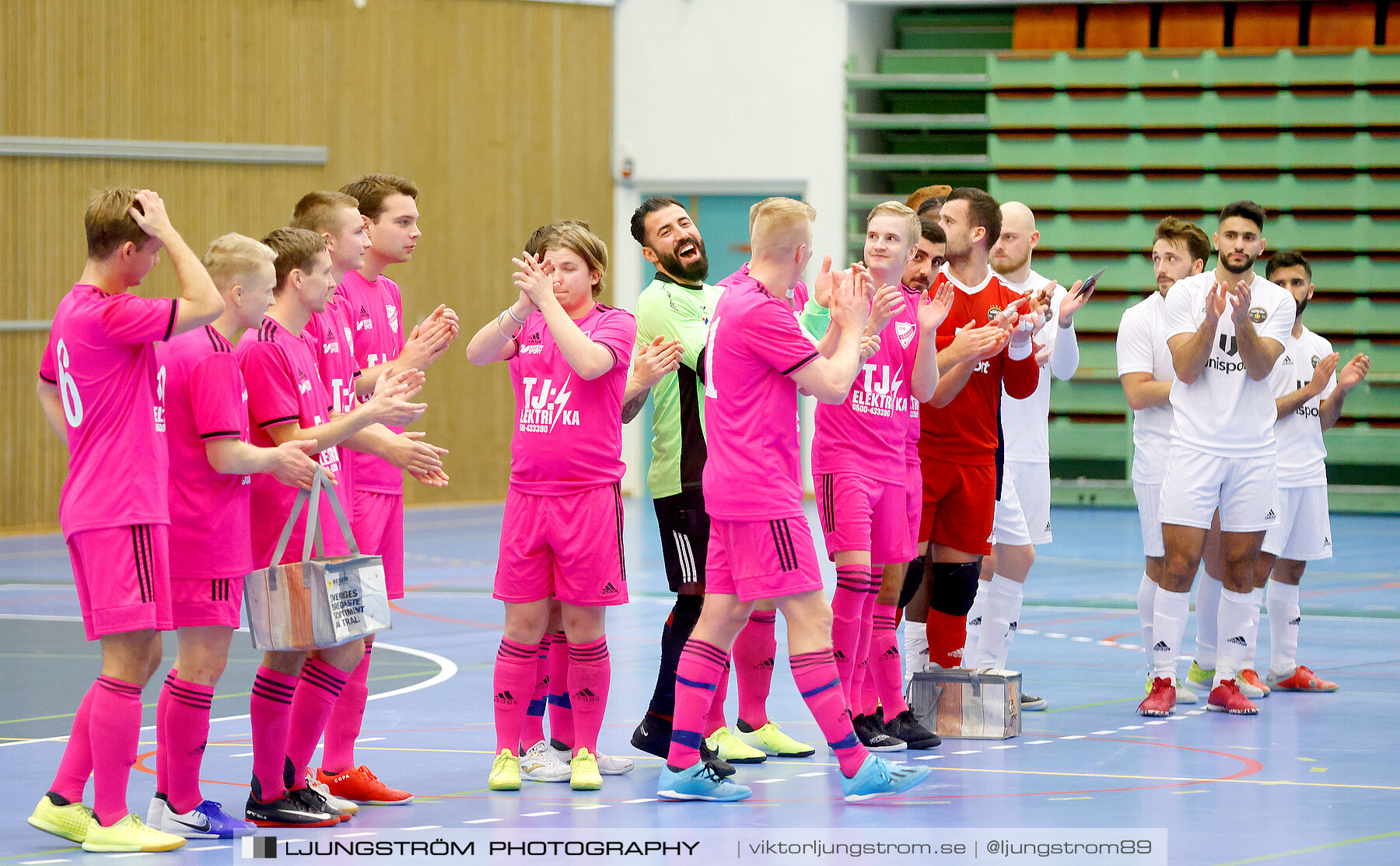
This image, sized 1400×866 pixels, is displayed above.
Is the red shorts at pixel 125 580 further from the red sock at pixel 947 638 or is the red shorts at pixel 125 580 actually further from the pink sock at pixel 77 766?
the red sock at pixel 947 638

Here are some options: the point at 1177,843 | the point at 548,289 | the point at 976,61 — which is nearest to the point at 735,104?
the point at 976,61

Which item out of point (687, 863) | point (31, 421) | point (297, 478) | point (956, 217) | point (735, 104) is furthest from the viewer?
point (735, 104)

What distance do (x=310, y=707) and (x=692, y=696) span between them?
3.74 feet

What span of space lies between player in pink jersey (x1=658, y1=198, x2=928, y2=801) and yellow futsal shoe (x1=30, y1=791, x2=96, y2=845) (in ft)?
5.44

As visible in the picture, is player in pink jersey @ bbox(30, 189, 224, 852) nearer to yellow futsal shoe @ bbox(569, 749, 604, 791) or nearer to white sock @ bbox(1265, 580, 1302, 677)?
yellow futsal shoe @ bbox(569, 749, 604, 791)

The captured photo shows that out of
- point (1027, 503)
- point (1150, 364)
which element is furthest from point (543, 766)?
point (1150, 364)

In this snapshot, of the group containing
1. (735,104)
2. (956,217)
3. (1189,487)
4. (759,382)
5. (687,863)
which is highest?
(735,104)

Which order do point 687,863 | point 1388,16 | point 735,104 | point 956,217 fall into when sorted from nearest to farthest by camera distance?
point 687,863
point 956,217
point 1388,16
point 735,104

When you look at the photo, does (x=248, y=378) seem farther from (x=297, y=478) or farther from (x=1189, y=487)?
(x=1189, y=487)

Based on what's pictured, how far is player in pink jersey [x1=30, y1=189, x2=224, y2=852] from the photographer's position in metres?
4.25

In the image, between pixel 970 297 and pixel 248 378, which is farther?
pixel 970 297

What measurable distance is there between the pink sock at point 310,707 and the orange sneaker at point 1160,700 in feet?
10.7

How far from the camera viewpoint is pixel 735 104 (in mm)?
16594

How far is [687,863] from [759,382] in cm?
147
